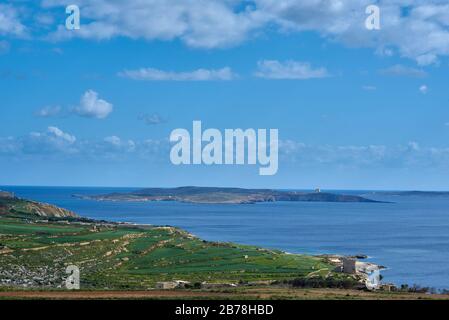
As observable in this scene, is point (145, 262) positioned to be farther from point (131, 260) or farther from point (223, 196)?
point (223, 196)

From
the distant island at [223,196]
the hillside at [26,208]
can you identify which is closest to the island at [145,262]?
the hillside at [26,208]

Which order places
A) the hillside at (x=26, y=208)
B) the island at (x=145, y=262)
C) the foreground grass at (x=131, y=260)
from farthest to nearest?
the hillside at (x=26, y=208)
the foreground grass at (x=131, y=260)
the island at (x=145, y=262)

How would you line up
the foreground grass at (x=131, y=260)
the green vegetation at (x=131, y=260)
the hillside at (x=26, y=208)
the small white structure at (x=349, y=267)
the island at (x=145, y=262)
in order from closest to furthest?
the island at (x=145, y=262) → the green vegetation at (x=131, y=260) → the foreground grass at (x=131, y=260) → the small white structure at (x=349, y=267) → the hillside at (x=26, y=208)

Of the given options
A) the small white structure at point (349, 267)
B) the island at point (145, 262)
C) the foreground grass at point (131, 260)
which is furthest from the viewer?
the small white structure at point (349, 267)

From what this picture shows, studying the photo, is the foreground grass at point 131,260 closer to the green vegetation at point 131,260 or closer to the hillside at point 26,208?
the green vegetation at point 131,260

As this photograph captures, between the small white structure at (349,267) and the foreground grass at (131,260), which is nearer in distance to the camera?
the foreground grass at (131,260)

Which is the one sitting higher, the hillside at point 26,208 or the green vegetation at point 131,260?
the hillside at point 26,208

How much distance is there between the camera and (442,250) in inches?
2126

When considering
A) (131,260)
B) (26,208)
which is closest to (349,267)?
(131,260)

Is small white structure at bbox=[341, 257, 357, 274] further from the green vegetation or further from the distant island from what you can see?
the distant island

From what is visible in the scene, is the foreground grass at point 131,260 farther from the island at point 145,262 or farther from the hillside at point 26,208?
the hillside at point 26,208

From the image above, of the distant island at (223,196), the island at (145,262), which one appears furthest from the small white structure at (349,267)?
the distant island at (223,196)

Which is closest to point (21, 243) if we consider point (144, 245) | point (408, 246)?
point (144, 245)
